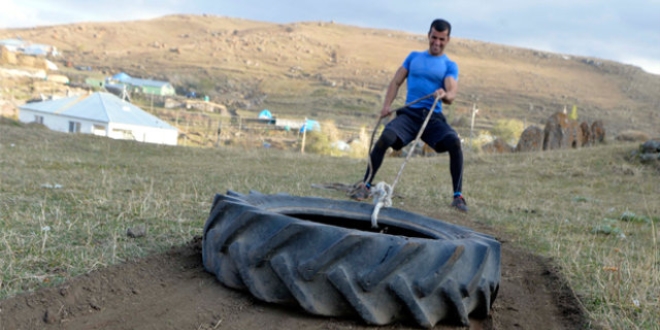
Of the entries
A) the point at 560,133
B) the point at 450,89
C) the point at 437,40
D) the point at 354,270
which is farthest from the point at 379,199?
the point at 560,133

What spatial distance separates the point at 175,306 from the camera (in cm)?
248

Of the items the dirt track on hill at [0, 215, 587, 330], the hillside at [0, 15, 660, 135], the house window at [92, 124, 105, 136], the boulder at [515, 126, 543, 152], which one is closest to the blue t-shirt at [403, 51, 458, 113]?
the dirt track on hill at [0, 215, 587, 330]

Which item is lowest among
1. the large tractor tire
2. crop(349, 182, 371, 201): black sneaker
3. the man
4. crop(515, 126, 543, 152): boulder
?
crop(515, 126, 543, 152): boulder

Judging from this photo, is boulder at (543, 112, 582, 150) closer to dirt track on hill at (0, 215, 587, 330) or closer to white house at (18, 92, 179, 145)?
dirt track on hill at (0, 215, 587, 330)

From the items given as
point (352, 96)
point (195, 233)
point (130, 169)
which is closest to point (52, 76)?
point (352, 96)

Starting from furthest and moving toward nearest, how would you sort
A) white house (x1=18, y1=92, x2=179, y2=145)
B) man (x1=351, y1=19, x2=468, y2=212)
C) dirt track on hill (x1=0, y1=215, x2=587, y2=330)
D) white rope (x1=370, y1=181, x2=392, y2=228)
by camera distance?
white house (x1=18, y1=92, x2=179, y2=145)
man (x1=351, y1=19, x2=468, y2=212)
white rope (x1=370, y1=181, x2=392, y2=228)
dirt track on hill (x1=0, y1=215, x2=587, y2=330)

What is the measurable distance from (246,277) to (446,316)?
0.89 meters

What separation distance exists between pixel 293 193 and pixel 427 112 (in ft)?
Result: 5.37

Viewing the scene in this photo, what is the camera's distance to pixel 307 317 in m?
2.49

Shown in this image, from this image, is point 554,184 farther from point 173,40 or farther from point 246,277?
point 173,40

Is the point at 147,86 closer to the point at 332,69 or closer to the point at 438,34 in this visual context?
the point at 332,69

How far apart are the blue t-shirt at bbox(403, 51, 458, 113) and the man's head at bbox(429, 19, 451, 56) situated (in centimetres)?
10

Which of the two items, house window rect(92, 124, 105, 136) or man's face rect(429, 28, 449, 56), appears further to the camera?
house window rect(92, 124, 105, 136)

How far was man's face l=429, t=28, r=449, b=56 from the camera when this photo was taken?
605 cm
